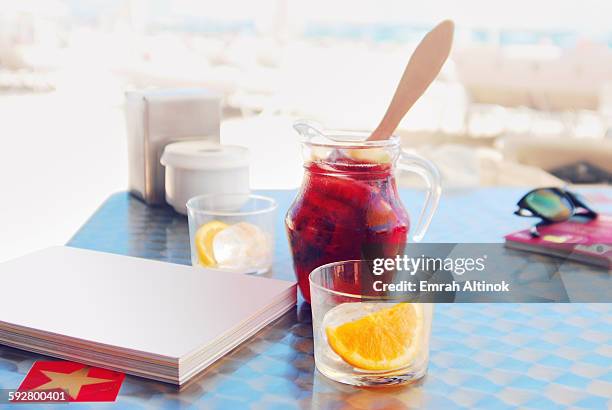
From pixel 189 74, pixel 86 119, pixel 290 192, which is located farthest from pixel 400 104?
pixel 189 74

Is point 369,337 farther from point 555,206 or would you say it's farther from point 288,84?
point 288,84

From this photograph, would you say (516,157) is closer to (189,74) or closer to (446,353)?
(446,353)

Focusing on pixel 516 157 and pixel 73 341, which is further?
pixel 516 157

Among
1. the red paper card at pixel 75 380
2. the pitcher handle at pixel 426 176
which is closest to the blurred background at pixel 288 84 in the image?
the pitcher handle at pixel 426 176

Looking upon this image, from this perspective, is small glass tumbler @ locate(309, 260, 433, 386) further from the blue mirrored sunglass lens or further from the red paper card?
the blue mirrored sunglass lens

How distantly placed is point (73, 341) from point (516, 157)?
299 centimetres

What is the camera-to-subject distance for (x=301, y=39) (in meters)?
7.93

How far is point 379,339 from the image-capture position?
0.51 m

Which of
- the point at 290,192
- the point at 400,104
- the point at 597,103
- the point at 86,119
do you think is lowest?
the point at 86,119

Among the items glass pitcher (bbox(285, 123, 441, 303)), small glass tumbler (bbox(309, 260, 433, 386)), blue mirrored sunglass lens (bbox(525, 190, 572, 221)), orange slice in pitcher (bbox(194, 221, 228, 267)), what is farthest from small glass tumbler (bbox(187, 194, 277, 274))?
blue mirrored sunglass lens (bbox(525, 190, 572, 221))

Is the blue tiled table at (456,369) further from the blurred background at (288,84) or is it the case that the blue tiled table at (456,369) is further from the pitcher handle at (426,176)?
the blurred background at (288,84)

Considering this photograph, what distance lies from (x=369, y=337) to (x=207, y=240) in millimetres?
292

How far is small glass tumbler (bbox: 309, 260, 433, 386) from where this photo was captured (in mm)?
511

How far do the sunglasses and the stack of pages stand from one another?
393 mm
